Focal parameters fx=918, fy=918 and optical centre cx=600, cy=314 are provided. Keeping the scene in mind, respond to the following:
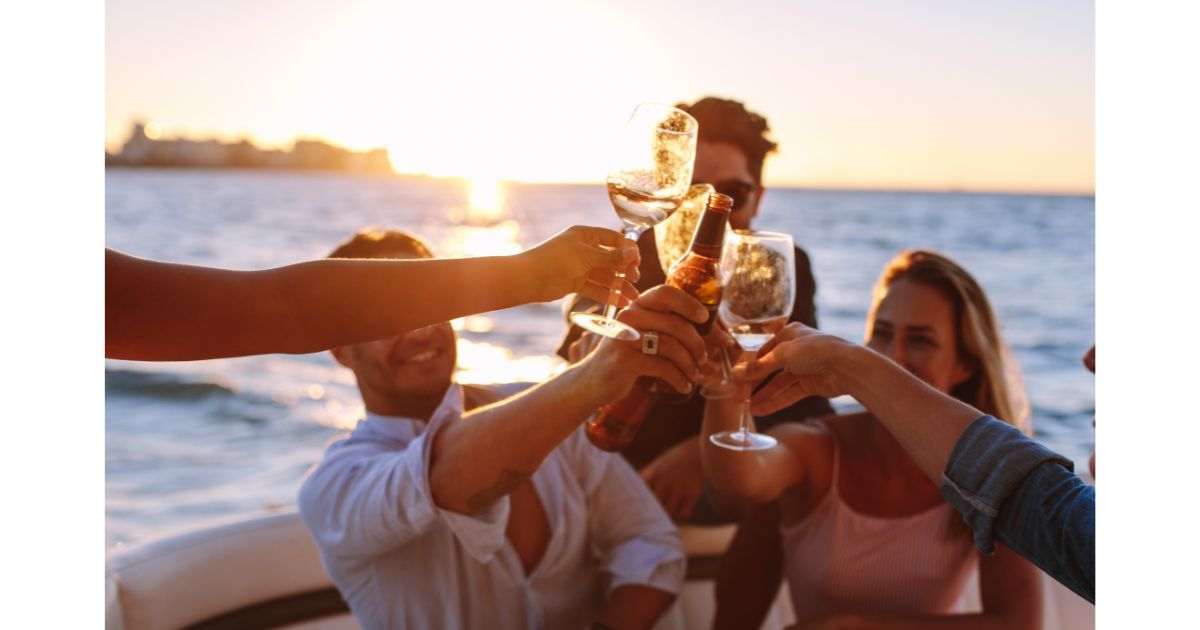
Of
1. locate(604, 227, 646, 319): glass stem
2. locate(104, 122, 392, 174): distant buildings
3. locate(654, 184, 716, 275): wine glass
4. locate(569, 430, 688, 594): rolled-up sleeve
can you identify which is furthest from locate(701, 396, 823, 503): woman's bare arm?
locate(104, 122, 392, 174): distant buildings

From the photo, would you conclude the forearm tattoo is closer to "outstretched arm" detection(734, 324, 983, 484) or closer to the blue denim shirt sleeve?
"outstretched arm" detection(734, 324, 983, 484)

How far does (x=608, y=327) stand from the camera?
175 cm

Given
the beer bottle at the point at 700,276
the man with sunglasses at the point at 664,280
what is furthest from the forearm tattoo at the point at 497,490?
the man with sunglasses at the point at 664,280

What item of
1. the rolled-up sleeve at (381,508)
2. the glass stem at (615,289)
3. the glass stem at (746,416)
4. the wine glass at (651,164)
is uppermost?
the wine glass at (651,164)

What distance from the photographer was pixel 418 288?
5.22 feet

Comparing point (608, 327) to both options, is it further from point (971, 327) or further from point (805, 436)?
point (971, 327)

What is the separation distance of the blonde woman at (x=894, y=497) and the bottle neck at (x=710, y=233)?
662 millimetres

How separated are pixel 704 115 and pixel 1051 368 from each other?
9.00m

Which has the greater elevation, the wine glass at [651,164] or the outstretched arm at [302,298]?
the wine glass at [651,164]

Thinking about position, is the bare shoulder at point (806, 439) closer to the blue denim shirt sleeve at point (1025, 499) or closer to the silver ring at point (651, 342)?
the silver ring at point (651, 342)

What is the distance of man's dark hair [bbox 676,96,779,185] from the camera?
330cm

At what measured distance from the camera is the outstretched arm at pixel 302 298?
1.40 metres

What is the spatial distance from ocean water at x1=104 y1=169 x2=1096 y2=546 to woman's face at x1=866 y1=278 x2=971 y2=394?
1.14 m

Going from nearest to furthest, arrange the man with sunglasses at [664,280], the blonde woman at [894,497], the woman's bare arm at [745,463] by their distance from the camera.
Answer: the woman's bare arm at [745,463] → the blonde woman at [894,497] → the man with sunglasses at [664,280]
